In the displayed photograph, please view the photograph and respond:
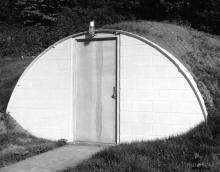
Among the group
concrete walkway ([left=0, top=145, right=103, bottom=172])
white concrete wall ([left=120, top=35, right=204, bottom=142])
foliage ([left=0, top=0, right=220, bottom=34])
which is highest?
foliage ([left=0, top=0, right=220, bottom=34])

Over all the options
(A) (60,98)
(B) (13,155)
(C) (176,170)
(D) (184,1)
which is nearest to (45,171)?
(B) (13,155)

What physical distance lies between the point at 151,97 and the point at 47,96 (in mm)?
2913

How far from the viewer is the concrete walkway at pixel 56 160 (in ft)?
26.1

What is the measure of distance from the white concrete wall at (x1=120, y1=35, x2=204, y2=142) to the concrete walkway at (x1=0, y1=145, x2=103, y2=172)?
3.54ft

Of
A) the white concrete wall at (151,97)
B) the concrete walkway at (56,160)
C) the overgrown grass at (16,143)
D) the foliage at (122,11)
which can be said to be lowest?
the concrete walkway at (56,160)

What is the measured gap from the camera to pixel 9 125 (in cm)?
1097

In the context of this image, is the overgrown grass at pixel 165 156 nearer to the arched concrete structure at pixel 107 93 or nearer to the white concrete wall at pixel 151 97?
the white concrete wall at pixel 151 97

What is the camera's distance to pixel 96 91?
33.8ft

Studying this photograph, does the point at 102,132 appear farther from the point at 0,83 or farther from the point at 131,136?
the point at 0,83

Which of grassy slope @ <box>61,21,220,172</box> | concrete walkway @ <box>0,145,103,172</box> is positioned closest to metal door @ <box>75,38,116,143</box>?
concrete walkway @ <box>0,145,103,172</box>

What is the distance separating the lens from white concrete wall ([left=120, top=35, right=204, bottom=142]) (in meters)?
9.14

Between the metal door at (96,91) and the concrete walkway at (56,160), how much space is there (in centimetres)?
47

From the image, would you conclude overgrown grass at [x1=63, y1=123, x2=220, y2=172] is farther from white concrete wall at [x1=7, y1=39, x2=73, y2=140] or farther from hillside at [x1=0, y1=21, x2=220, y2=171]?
white concrete wall at [x1=7, y1=39, x2=73, y2=140]

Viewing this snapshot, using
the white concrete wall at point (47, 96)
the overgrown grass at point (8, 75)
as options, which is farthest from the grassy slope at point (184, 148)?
the overgrown grass at point (8, 75)
